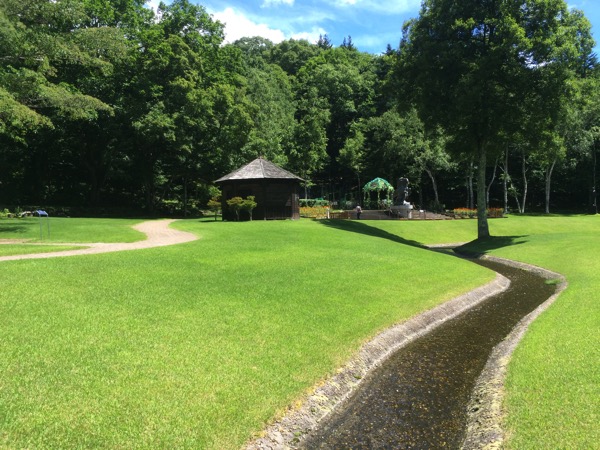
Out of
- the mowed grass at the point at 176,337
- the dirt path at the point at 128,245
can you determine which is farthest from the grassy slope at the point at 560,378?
the dirt path at the point at 128,245

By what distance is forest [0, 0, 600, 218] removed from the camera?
84.2 feet

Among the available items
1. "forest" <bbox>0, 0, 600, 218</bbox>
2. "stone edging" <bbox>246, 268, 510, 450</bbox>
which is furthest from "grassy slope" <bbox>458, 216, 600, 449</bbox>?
"forest" <bbox>0, 0, 600, 218</bbox>

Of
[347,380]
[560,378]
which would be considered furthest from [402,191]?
[560,378]

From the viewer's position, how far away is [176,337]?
7840 mm

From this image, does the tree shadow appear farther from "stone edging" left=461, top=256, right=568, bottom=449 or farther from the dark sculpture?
the dark sculpture

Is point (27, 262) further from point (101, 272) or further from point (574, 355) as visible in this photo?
point (574, 355)

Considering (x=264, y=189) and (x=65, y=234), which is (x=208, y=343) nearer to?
(x=65, y=234)

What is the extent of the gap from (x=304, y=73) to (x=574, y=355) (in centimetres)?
9268

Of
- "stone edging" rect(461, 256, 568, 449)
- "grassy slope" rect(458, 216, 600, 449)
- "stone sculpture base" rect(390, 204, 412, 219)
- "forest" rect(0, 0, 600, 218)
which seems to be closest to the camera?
"grassy slope" rect(458, 216, 600, 449)

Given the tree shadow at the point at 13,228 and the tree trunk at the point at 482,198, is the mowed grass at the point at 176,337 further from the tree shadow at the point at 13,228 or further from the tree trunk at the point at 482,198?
the tree trunk at the point at 482,198

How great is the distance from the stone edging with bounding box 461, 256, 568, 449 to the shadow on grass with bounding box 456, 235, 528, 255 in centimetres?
1631

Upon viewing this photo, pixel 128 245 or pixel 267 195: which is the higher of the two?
pixel 267 195

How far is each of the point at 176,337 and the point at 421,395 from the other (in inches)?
187

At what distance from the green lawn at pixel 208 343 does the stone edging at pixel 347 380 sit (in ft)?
0.70
